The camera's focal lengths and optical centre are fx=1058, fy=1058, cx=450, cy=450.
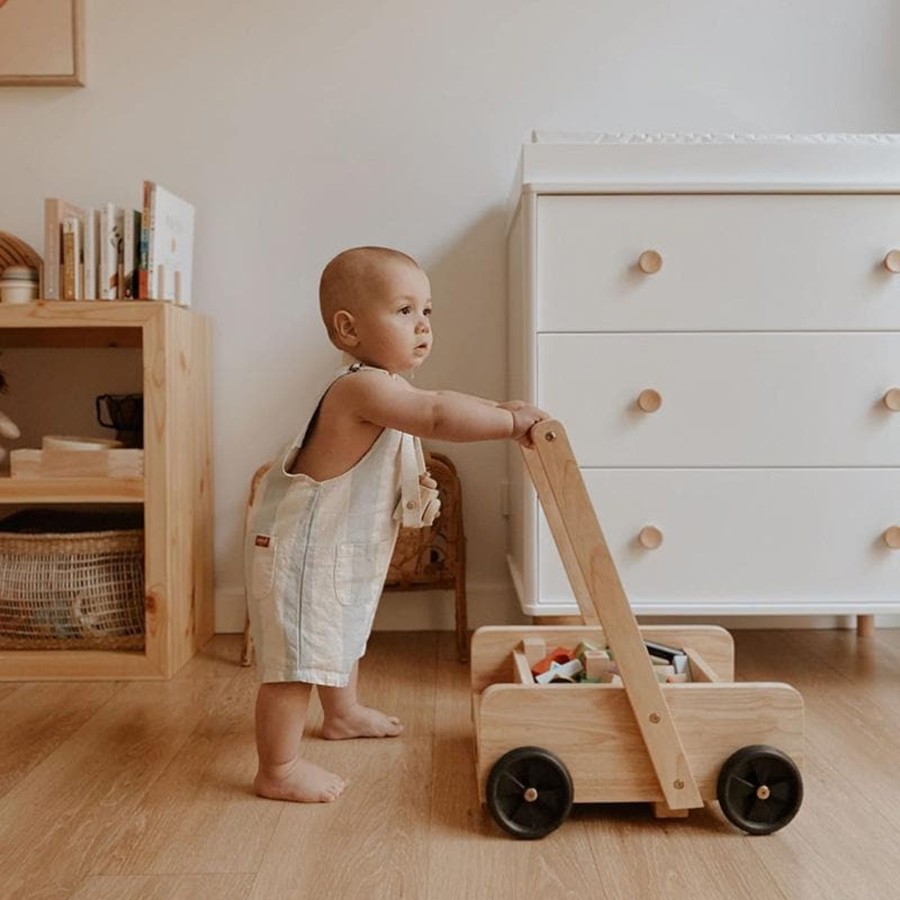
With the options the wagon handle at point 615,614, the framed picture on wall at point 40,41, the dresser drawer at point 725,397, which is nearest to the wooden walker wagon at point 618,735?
the wagon handle at point 615,614

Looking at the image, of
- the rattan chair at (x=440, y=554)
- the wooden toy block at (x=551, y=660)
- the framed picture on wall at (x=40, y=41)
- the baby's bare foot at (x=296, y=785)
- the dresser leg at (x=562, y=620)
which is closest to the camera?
the baby's bare foot at (x=296, y=785)

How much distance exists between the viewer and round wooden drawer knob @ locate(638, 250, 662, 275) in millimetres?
1797

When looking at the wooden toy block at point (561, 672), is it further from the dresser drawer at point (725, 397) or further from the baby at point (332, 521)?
the dresser drawer at point (725, 397)

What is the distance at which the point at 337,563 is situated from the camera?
1.39 meters

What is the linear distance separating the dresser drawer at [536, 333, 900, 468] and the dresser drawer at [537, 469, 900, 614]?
34mm

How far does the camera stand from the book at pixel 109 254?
1988 mm

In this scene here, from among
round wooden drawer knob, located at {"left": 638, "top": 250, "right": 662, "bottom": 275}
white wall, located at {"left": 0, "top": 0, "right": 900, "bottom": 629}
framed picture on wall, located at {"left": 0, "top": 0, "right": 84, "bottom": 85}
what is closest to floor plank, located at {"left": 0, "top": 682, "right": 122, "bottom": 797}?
white wall, located at {"left": 0, "top": 0, "right": 900, "bottom": 629}

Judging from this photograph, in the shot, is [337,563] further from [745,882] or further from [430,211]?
[430,211]

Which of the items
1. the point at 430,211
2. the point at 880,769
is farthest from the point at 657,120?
the point at 880,769

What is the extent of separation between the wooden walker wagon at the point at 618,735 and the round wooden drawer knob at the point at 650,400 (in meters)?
0.58

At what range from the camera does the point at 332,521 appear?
1391mm

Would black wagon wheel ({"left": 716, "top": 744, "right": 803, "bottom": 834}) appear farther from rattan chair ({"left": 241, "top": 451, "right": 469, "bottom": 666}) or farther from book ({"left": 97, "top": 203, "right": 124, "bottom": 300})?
book ({"left": 97, "top": 203, "right": 124, "bottom": 300})

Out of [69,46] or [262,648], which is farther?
[69,46]

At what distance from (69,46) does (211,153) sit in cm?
37
